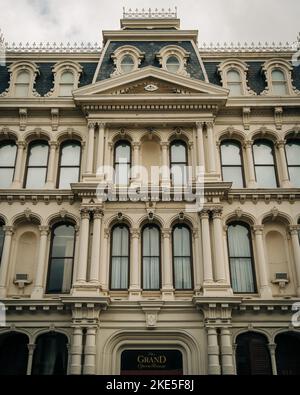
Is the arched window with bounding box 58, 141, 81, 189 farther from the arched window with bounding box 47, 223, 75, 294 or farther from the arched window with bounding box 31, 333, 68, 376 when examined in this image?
the arched window with bounding box 31, 333, 68, 376

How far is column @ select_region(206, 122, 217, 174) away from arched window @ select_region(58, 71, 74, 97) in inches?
Answer: 274

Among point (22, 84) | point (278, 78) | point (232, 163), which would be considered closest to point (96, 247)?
point (232, 163)

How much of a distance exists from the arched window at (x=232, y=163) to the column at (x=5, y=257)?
Result: 31.4 ft

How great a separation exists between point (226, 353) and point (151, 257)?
191 inches

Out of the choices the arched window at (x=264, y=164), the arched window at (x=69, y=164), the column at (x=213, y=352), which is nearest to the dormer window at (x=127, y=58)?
the arched window at (x=69, y=164)

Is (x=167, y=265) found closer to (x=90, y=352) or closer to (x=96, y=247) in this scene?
(x=96, y=247)

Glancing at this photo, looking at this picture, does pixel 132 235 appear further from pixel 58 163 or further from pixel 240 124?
pixel 240 124

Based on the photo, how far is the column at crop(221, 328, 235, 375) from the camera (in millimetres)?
17064

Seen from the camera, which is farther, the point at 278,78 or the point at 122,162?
the point at 278,78

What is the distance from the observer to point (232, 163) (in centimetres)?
2220

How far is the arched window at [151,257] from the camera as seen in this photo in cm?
1942

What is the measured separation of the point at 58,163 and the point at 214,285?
9.00 metres

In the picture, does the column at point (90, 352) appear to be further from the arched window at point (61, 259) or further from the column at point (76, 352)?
the arched window at point (61, 259)

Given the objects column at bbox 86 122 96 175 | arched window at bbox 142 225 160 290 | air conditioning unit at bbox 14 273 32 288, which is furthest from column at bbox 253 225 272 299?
air conditioning unit at bbox 14 273 32 288
